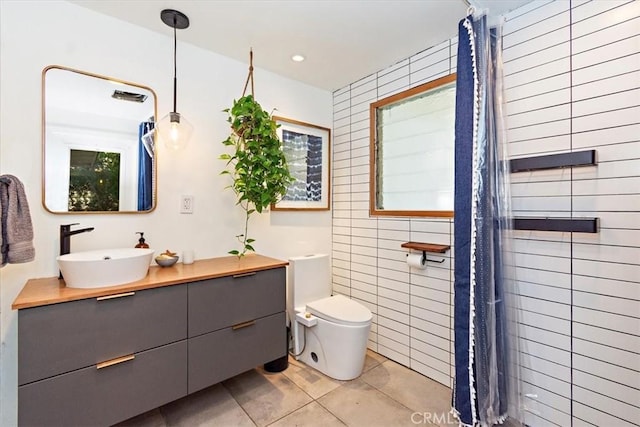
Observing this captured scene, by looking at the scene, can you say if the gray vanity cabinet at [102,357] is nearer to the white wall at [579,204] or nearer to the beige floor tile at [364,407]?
the beige floor tile at [364,407]

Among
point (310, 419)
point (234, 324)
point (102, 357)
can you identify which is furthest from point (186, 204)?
point (310, 419)

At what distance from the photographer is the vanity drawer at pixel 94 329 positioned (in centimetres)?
119

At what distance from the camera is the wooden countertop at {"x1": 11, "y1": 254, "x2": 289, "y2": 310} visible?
4.08ft

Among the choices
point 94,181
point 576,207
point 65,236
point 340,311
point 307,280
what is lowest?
point 340,311

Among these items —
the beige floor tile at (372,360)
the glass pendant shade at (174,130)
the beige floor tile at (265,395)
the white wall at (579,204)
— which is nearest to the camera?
the white wall at (579,204)

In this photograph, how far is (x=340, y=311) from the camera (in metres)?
2.12

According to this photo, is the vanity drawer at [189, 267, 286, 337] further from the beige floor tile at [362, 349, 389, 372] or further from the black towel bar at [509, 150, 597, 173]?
the black towel bar at [509, 150, 597, 173]

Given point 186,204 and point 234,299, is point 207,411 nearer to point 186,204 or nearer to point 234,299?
point 234,299

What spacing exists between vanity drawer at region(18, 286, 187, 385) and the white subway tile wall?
171 centimetres

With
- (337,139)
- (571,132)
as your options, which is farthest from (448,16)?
(337,139)

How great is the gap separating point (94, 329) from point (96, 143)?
3.46ft

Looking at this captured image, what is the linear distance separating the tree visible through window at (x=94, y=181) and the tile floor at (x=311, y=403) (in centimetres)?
124

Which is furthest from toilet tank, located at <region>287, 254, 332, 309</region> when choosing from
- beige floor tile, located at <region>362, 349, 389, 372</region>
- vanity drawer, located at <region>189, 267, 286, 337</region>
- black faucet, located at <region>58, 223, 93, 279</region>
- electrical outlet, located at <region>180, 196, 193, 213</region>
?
black faucet, located at <region>58, 223, 93, 279</region>

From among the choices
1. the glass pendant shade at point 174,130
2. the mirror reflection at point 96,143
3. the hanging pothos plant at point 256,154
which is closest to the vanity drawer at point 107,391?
the mirror reflection at point 96,143
